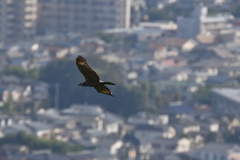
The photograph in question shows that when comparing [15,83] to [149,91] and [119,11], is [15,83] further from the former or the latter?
[119,11]

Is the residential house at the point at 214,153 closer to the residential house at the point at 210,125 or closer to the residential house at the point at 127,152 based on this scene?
the residential house at the point at 127,152

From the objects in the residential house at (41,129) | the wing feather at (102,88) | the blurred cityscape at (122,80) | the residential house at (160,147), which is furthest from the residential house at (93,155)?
the wing feather at (102,88)

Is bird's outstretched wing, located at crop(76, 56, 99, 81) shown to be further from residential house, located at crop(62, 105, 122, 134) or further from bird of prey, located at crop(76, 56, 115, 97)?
residential house, located at crop(62, 105, 122, 134)

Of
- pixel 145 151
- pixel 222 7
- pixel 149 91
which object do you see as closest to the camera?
pixel 145 151

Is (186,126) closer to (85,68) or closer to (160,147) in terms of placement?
(160,147)

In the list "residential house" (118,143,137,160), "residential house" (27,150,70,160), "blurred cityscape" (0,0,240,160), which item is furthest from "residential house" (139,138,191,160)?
"residential house" (27,150,70,160)

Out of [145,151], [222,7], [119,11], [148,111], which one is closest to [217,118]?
[148,111]
